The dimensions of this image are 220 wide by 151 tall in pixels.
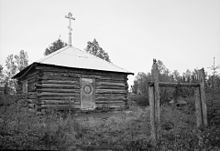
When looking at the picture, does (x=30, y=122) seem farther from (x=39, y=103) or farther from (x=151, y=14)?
(x=151, y=14)

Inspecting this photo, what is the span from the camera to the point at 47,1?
15.4 meters

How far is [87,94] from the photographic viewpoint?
13.9 m

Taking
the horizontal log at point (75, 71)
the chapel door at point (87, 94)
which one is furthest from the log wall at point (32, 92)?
the chapel door at point (87, 94)

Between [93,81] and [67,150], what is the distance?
28.1ft

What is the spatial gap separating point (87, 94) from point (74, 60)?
2.41 meters

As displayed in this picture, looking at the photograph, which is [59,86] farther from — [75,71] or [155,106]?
[155,106]

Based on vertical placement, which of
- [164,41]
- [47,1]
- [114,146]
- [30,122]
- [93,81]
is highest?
[47,1]

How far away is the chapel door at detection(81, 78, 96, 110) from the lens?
13680 mm

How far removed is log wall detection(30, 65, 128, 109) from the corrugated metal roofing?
31cm

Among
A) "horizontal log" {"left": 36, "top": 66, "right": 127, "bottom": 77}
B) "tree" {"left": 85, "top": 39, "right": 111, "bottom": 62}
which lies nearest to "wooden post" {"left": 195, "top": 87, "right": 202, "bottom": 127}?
"horizontal log" {"left": 36, "top": 66, "right": 127, "bottom": 77}

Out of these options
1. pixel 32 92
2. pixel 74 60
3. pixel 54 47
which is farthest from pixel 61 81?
pixel 54 47

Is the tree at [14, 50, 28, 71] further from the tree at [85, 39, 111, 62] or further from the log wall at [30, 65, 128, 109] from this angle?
the log wall at [30, 65, 128, 109]

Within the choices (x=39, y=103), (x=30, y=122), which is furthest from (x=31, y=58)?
(x=30, y=122)

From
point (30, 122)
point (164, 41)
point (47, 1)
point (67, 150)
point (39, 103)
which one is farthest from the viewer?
point (164, 41)
